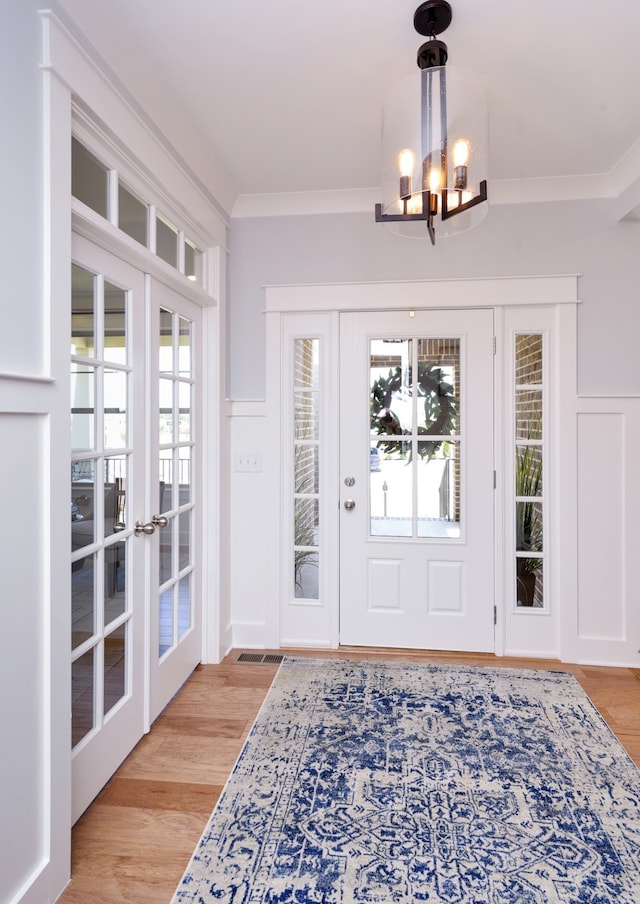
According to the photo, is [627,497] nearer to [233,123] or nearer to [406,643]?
[406,643]

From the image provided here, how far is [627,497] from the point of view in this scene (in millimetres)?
2920

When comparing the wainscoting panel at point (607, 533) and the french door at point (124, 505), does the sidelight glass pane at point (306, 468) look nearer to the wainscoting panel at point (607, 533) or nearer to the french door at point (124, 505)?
the french door at point (124, 505)

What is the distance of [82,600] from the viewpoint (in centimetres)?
185

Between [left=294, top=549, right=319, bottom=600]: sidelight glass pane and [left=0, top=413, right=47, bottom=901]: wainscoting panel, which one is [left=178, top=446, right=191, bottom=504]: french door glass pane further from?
[left=0, top=413, right=47, bottom=901]: wainscoting panel

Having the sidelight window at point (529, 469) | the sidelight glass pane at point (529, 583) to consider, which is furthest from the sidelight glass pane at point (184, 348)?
the sidelight glass pane at point (529, 583)

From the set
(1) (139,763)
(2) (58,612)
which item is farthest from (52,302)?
(1) (139,763)

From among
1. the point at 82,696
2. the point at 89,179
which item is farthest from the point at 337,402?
the point at 82,696

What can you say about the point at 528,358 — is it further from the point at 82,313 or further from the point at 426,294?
the point at 82,313

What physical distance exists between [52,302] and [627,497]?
9.38ft

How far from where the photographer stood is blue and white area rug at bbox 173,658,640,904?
5.03ft

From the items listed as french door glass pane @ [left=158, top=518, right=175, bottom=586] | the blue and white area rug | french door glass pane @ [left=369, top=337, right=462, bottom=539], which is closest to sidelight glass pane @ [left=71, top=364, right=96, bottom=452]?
french door glass pane @ [left=158, top=518, right=175, bottom=586]

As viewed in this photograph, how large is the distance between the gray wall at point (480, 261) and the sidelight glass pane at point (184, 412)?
439 mm

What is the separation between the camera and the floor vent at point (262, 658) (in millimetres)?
2997

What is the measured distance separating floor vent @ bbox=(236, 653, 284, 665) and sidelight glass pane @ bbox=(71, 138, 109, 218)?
2306 mm
